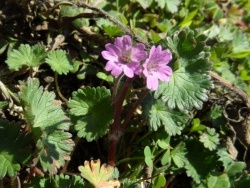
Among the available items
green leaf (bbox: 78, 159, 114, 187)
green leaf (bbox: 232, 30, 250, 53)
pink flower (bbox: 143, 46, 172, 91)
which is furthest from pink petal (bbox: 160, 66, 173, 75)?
green leaf (bbox: 232, 30, 250, 53)

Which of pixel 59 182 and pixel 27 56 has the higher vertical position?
pixel 27 56

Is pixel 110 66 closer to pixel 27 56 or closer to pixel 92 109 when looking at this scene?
pixel 92 109

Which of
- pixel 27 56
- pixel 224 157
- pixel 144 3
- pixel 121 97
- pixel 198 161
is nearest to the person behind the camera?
pixel 121 97

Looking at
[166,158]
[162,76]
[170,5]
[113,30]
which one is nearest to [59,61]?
[113,30]

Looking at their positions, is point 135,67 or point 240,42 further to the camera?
point 240,42

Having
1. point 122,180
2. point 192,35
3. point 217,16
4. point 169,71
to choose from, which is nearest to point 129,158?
point 122,180

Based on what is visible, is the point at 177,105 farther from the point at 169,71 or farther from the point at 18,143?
the point at 18,143
